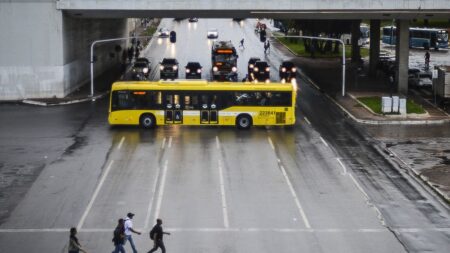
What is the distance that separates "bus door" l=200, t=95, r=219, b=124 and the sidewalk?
9.31 m

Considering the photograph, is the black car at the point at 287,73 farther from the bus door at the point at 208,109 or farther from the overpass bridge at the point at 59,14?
the bus door at the point at 208,109

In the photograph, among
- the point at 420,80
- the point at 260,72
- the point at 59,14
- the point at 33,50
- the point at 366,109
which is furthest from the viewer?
the point at 260,72

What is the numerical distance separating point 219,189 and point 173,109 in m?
14.8

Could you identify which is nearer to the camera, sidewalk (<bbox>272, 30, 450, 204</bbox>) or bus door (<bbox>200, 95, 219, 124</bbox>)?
sidewalk (<bbox>272, 30, 450, 204</bbox>)

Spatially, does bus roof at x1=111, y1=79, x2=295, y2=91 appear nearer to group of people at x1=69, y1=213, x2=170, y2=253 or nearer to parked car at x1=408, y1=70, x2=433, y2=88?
parked car at x1=408, y1=70, x2=433, y2=88

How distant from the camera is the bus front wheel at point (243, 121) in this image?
49.6 m

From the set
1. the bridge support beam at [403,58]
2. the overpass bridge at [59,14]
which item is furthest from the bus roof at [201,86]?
the bridge support beam at [403,58]

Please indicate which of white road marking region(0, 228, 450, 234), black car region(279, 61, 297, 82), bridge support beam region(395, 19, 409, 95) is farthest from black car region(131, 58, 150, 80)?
white road marking region(0, 228, 450, 234)

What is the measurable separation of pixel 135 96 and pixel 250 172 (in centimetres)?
1323

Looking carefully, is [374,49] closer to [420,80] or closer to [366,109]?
[420,80]

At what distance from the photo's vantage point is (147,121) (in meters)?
49.7

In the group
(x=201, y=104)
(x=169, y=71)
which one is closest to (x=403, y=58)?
(x=169, y=71)

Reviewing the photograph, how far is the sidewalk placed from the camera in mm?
38459

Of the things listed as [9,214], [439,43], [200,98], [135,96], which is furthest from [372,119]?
[439,43]
